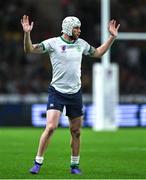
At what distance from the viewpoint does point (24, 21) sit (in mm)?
11445

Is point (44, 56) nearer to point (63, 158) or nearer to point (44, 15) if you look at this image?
point (44, 15)

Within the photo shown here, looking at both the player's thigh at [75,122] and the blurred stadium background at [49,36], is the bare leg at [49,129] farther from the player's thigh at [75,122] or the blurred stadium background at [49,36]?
the blurred stadium background at [49,36]

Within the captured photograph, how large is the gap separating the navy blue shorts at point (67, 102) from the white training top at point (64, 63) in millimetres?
62

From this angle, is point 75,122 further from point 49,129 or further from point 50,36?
point 50,36

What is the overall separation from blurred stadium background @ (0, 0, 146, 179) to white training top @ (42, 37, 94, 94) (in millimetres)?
4099

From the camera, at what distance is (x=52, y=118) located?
11500mm

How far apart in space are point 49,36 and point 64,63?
1548 centimetres

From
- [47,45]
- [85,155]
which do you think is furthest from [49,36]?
[47,45]

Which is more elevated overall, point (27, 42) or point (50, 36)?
point (27, 42)

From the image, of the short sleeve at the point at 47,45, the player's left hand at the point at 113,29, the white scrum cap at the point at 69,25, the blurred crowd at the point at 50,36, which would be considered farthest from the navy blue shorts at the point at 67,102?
the blurred crowd at the point at 50,36

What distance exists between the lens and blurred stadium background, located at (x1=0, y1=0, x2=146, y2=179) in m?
18.6

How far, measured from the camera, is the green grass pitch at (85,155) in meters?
11.6

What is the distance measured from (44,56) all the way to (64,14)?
155cm

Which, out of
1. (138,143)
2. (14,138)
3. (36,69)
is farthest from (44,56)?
(138,143)
